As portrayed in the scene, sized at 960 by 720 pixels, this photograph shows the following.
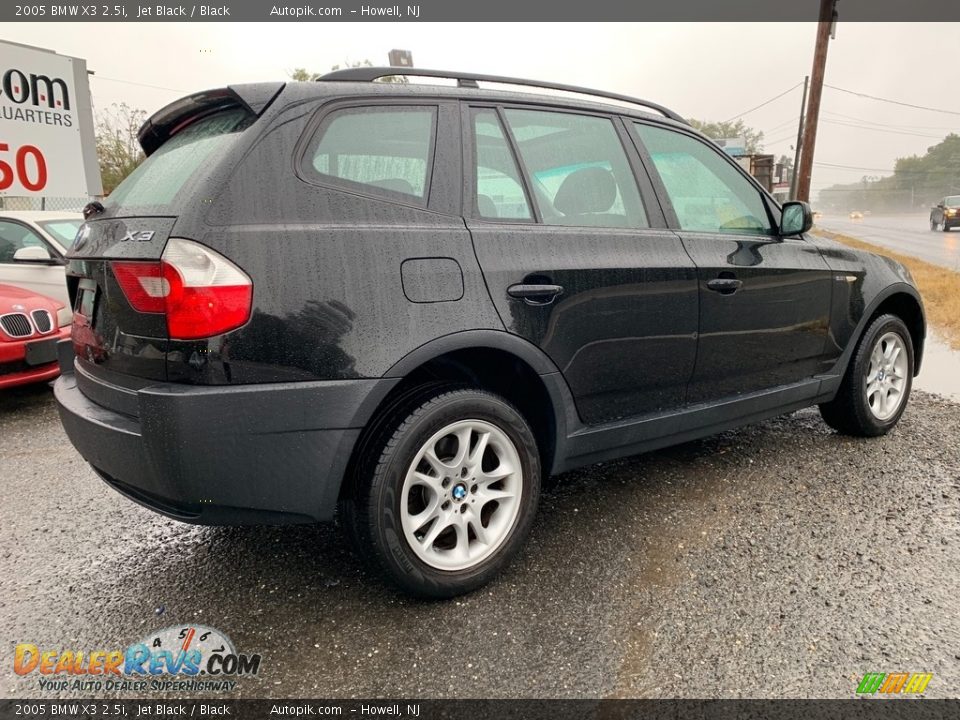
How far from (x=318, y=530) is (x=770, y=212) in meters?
2.75

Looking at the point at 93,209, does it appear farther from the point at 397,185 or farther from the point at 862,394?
the point at 862,394

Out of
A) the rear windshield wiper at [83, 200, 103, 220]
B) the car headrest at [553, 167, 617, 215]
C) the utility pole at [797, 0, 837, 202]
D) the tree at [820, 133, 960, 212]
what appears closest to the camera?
the rear windshield wiper at [83, 200, 103, 220]

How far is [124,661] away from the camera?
6.66 feet

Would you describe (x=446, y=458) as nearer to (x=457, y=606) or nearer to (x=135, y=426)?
(x=457, y=606)

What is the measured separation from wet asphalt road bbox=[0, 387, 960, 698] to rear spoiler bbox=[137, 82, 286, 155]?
66.4 inches

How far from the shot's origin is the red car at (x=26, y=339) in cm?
468

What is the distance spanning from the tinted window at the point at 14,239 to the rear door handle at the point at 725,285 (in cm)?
625

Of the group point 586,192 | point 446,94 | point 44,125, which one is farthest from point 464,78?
point 44,125

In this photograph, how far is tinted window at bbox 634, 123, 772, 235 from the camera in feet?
9.78

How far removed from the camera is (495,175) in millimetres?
2443

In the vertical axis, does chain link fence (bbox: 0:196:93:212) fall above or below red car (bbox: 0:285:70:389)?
above

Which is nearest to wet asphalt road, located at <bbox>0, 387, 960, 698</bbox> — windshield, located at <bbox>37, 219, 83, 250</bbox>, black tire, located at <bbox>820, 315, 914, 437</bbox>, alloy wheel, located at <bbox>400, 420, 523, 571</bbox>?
alloy wheel, located at <bbox>400, 420, 523, 571</bbox>

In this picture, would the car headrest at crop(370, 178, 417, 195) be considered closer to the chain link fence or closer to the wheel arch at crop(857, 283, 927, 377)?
the wheel arch at crop(857, 283, 927, 377)

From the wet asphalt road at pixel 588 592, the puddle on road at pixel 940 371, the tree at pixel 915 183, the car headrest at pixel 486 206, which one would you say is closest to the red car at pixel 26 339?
the wet asphalt road at pixel 588 592
